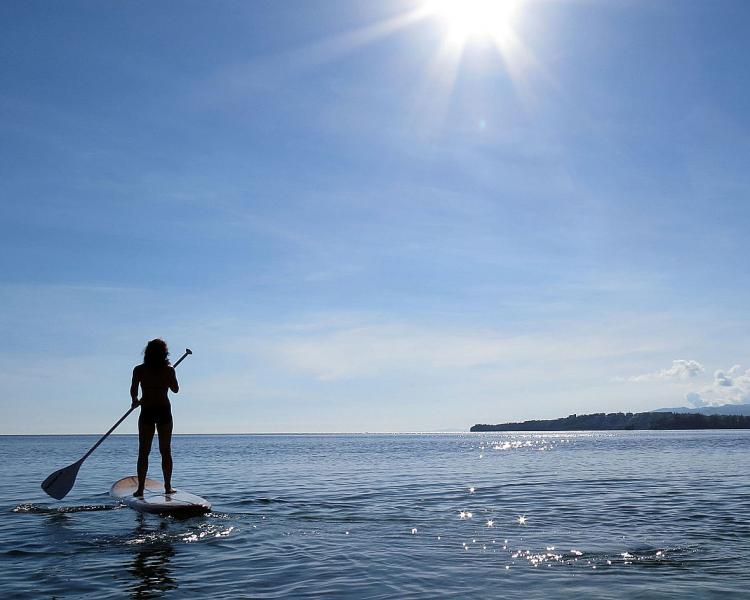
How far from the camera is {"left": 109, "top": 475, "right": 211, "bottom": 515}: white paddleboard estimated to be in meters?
13.1

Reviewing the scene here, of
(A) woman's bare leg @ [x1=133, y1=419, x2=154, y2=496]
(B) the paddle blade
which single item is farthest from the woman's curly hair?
(B) the paddle blade

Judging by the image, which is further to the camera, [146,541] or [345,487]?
[345,487]

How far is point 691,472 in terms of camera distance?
27.3 m

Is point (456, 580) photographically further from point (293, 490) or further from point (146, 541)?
point (293, 490)

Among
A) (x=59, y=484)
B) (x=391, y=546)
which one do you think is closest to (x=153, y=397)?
(x=59, y=484)

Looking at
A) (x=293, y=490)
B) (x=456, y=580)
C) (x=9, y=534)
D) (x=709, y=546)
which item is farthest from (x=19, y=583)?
(x=293, y=490)

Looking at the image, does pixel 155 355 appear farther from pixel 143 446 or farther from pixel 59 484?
pixel 59 484

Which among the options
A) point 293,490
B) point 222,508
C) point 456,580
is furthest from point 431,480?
point 456,580

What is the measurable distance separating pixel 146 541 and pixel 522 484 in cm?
1569

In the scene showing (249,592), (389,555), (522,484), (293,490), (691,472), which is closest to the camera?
(249,592)

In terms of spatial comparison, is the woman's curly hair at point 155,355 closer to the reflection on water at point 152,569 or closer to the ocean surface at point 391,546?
the ocean surface at point 391,546

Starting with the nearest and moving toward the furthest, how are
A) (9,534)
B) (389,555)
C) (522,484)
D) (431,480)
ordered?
(389,555) < (9,534) < (522,484) < (431,480)

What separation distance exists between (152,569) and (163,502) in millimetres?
4915

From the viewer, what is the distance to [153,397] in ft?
47.4
